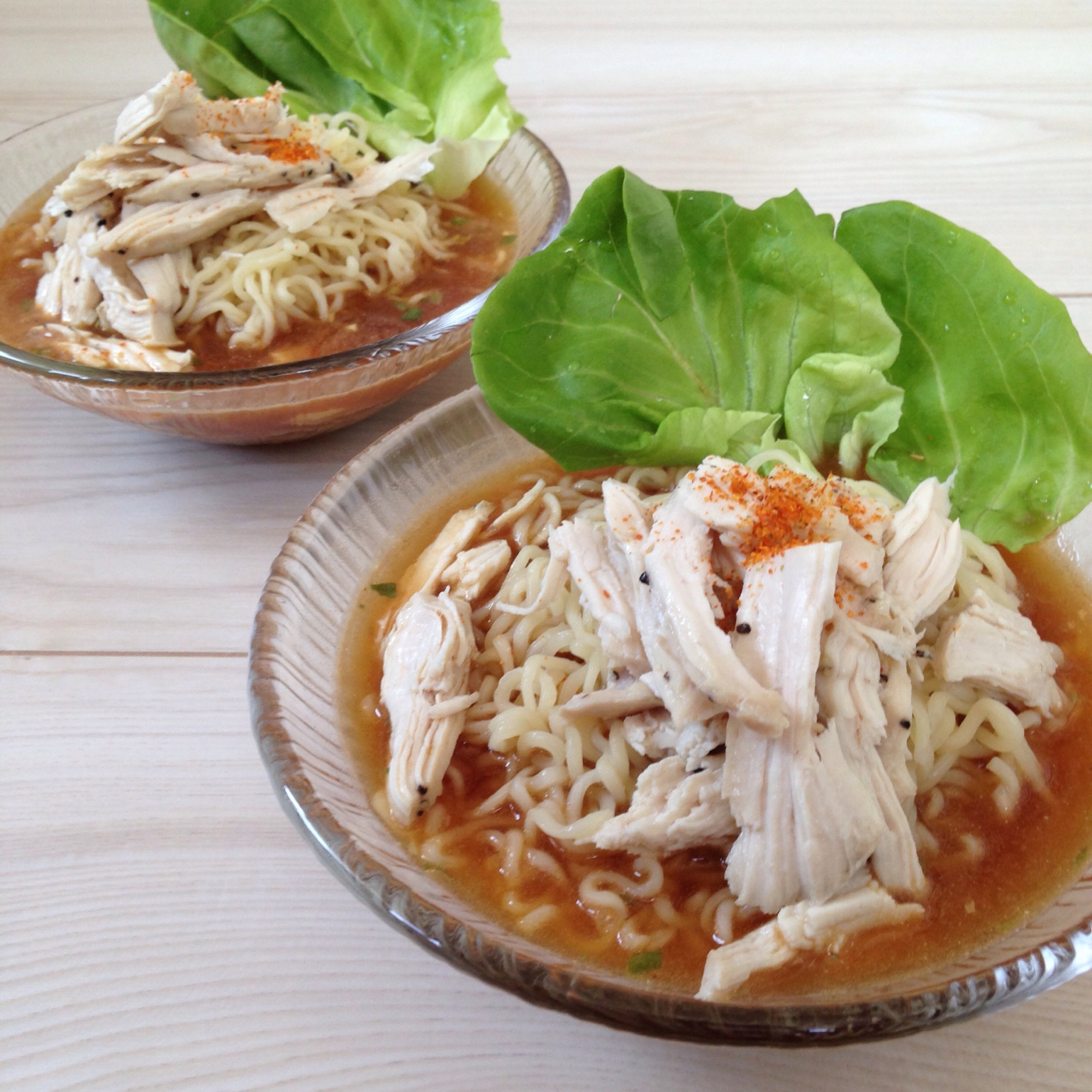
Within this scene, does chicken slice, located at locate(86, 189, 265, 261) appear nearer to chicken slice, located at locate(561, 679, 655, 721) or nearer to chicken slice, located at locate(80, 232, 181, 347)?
chicken slice, located at locate(80, 232, 181, 347)

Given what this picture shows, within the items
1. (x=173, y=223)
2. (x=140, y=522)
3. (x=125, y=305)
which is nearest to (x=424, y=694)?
(x=140, y=522)

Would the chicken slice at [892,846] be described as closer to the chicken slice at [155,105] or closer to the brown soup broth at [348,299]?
the brown soup broth at [348,299]

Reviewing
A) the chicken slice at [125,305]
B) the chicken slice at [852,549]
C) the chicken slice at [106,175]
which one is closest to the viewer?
the chicken slice at [852,549]

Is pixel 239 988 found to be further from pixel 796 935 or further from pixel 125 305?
pixel 125 305

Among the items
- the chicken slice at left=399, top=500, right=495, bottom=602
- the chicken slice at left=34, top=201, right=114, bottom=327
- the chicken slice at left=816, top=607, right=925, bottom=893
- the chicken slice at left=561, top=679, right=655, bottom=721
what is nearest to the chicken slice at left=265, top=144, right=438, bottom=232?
the chicken slice at left=34, top=201, right=114, bottom=327

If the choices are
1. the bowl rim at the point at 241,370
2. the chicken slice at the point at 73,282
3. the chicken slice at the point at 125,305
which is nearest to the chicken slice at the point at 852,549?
the bowl rim at the point at 241,370

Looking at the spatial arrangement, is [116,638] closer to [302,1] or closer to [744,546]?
[744,546]
